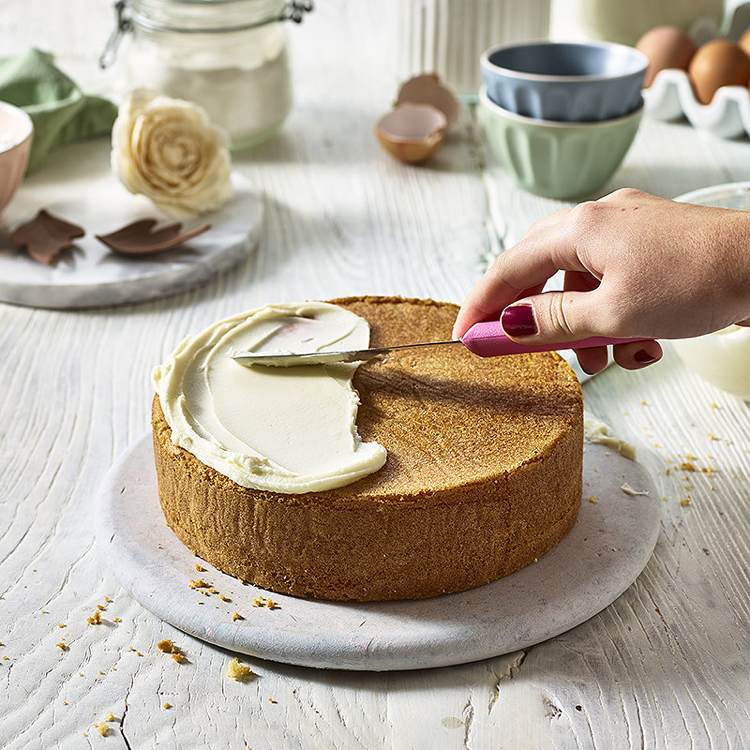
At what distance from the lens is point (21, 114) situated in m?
1.75

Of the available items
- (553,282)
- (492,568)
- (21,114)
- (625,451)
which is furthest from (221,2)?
(492,568)

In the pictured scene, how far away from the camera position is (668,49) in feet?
6.82

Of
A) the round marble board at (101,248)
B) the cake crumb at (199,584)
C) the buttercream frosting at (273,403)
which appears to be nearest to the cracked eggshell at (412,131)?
the round marble board at (101,248)

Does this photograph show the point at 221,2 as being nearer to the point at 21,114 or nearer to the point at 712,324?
the point at 21,114

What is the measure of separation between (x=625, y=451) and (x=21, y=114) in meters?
1.11

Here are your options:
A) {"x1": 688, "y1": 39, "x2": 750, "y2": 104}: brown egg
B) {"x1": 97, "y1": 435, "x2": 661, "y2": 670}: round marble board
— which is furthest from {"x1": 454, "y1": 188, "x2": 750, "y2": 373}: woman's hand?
{"x1": 688, "y1": 39, "x2": 750, "y2": 104}: brown egg

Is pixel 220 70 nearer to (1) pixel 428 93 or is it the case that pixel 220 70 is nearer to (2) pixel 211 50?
(2) pixel 211 50

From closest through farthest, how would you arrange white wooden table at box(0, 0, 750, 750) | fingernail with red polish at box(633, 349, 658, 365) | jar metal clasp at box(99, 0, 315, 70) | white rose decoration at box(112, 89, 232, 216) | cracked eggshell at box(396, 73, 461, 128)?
white wooden table at box(0, 0, 750, 750) → fingernail with red polish at box(633, 349, 658, 365) → white rose decoration at box(112, 89, 232, 216) → jar metal clasp at box(99, 0, 315, 70) → cracked eggshell at box(396, 73, 461, 128)

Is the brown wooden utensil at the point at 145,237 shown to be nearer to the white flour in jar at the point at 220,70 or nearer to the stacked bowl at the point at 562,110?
the white flour in jar at the point at 220,70

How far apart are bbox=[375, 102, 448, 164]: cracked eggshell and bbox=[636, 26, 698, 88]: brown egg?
42 cm

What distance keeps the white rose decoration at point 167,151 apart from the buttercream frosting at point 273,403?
0.57m

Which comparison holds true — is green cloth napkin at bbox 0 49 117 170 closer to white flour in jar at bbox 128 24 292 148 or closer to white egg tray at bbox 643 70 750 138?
white flour in jar at bbox 128 24 292 148

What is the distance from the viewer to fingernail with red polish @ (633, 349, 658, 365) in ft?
3.74

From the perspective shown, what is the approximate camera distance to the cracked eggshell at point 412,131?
6.54 feet
